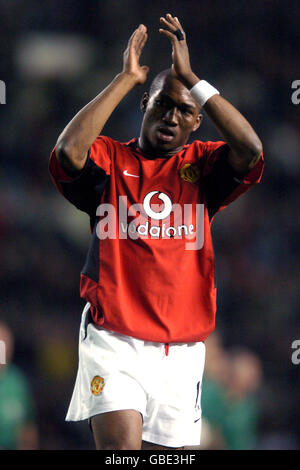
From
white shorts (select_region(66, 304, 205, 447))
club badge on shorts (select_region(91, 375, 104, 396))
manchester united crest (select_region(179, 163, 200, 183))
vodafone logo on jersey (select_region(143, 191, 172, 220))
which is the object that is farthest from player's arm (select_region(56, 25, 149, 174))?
club badge on shorts (select_region(91, 375, 104, 396))

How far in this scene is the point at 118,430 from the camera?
2.23 meters

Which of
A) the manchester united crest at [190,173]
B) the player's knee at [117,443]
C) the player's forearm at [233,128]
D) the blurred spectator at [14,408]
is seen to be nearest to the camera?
the player's knee at [117,443]

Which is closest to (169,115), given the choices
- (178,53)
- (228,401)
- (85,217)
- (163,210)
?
(178,53)

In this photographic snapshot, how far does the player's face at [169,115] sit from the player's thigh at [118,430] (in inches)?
43.8

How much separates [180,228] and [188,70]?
64cm

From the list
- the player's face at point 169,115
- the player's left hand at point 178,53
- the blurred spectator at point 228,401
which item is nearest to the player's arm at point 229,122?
the player's left hand at point 178,53

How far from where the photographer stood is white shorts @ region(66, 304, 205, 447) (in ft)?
7.72

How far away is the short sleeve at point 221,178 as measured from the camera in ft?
8.15

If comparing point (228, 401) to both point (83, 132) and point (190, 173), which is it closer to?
point (190, 173)

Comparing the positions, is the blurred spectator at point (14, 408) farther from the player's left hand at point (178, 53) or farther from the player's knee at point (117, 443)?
the player's left hand at point (178, 53)

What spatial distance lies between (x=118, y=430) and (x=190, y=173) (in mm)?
1085

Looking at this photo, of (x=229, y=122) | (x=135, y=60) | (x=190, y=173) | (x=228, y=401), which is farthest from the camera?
(x=228, y=401)

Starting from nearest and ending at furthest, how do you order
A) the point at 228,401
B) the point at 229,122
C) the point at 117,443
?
the point at 117,443, the point at 229,122, the point at 228,401

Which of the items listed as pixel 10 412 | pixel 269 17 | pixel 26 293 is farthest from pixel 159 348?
pixel 269 17
